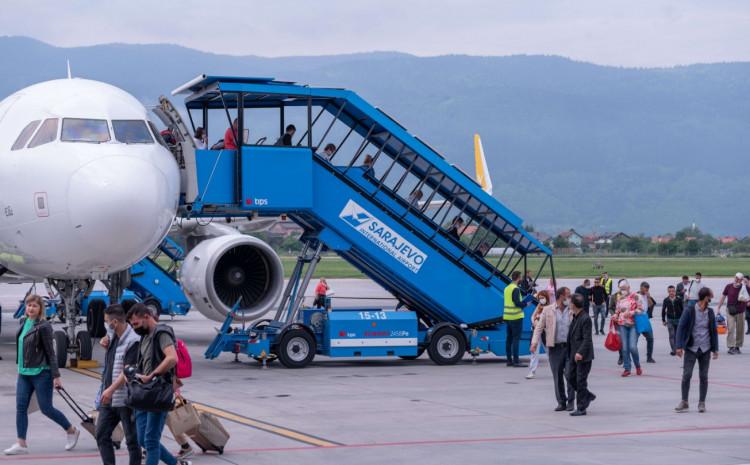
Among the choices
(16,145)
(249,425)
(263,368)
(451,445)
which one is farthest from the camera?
(263,368)

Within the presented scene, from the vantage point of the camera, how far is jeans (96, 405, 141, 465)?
9812 millimetres

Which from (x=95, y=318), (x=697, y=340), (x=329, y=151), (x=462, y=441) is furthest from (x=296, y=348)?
(x=462, y=441)

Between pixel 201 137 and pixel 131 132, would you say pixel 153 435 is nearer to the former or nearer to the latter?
pixel 131 132

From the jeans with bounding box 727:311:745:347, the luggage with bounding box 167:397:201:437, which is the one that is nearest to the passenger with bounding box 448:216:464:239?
the jeans with bounding box 727:311:745:347

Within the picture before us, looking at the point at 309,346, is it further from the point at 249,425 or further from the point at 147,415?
the point at 147,415

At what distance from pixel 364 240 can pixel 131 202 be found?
5.56 m

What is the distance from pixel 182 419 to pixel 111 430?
812 mm

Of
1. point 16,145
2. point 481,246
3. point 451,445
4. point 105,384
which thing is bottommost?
point 451,445

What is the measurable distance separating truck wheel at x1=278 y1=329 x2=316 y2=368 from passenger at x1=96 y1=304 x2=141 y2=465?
1001cm

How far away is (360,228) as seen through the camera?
21.0 metres

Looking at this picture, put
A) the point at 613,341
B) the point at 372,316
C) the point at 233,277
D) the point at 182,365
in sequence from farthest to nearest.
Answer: the point at 233,277 < the point at 372,316 < the point at 613,341 < the point at 182,365

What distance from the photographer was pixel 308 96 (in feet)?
67.0

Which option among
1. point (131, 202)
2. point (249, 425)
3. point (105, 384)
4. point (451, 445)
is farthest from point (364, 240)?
point (105, 384)

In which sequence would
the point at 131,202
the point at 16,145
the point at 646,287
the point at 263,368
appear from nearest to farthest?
the point at 131,202 < the point at 16,145 < the point at 263,368 < the point at 646,287
